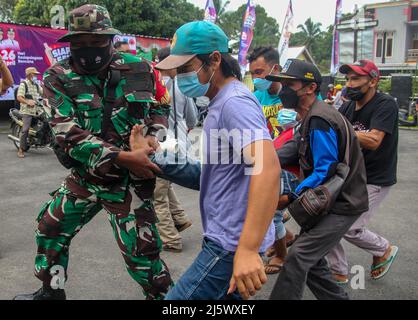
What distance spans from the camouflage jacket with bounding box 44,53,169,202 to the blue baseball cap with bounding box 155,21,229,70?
834 mm

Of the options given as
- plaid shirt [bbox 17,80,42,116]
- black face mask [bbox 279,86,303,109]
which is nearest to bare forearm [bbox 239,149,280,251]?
black face mask [bbox 279,86,303,109]

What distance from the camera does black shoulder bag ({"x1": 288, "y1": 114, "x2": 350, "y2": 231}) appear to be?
257cm

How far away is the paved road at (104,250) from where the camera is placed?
3639mm

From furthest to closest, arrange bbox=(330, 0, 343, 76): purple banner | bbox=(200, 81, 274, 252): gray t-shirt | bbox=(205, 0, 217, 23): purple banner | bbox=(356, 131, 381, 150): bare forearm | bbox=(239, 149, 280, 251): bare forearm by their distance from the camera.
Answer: bbox=(205, 0, 217, 23): purple banner, bbox=(330, 0, 343, 76): purple banner, bbox=(356, 131, 381, 150): bare forearm, bbox=(200, 81, 274, 252): gray t-shirt, bbox=(239, 149, 280, 251): bare forearm

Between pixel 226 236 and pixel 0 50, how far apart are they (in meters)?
12.0

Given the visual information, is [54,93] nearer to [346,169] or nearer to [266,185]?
[266,185]

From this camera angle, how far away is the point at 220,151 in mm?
1869

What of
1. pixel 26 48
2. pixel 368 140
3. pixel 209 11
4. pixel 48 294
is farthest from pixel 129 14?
pixel 48 294

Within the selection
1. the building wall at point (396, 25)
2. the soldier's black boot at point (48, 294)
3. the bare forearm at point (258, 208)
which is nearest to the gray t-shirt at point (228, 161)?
the bare forearm at point (258, 208)

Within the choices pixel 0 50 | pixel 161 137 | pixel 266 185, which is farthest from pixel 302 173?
pixel 0 50

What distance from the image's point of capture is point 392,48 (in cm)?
3697

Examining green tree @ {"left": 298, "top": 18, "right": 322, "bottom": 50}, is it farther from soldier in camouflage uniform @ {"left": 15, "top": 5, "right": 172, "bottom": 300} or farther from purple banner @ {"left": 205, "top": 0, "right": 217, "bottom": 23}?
soldier in camouflage uniform @ {"left": 15, "top": 5, "right": 172, "bottom": 300}

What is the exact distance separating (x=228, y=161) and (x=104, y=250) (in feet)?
9.60
